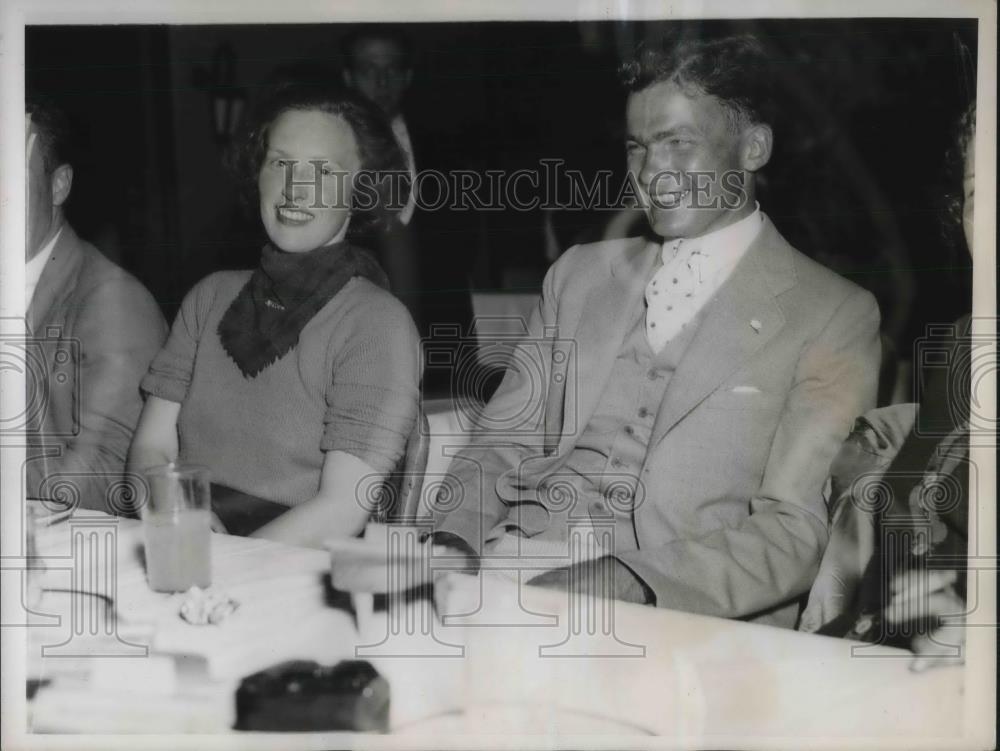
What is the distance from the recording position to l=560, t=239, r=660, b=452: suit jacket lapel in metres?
1.83

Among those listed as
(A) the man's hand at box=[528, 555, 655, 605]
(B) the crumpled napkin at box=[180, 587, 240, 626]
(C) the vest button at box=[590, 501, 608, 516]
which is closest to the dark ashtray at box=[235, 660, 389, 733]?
(B) the crumpled napkin at box=[180, 587, 240, 626]

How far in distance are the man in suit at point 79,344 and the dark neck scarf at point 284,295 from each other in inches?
7.1

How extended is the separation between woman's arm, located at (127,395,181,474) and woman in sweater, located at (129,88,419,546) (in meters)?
0.07

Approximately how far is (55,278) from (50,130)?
268mm

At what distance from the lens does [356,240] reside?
1.85 meters

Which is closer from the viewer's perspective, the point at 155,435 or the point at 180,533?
the point at 180,533

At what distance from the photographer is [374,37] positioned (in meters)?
1.83

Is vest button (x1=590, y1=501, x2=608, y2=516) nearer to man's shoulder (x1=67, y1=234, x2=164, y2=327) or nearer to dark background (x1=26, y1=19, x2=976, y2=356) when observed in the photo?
dark background (x1=26, y1=19, x2=976, y2=356)

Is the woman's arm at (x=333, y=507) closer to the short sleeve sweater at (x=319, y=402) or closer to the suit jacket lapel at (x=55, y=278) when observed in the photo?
the short sleeve sweater at (x=319, y=402)

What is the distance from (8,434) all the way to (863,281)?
1.57 metres

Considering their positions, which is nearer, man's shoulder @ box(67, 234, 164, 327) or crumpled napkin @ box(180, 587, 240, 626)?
crumpled napkin @ box(180, 587, 240, 626)

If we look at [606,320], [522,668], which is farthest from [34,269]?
[522,668]

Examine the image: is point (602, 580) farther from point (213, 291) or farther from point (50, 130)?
point (50, 130)

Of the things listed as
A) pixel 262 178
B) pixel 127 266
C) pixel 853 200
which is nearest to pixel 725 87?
pixel 853 200
